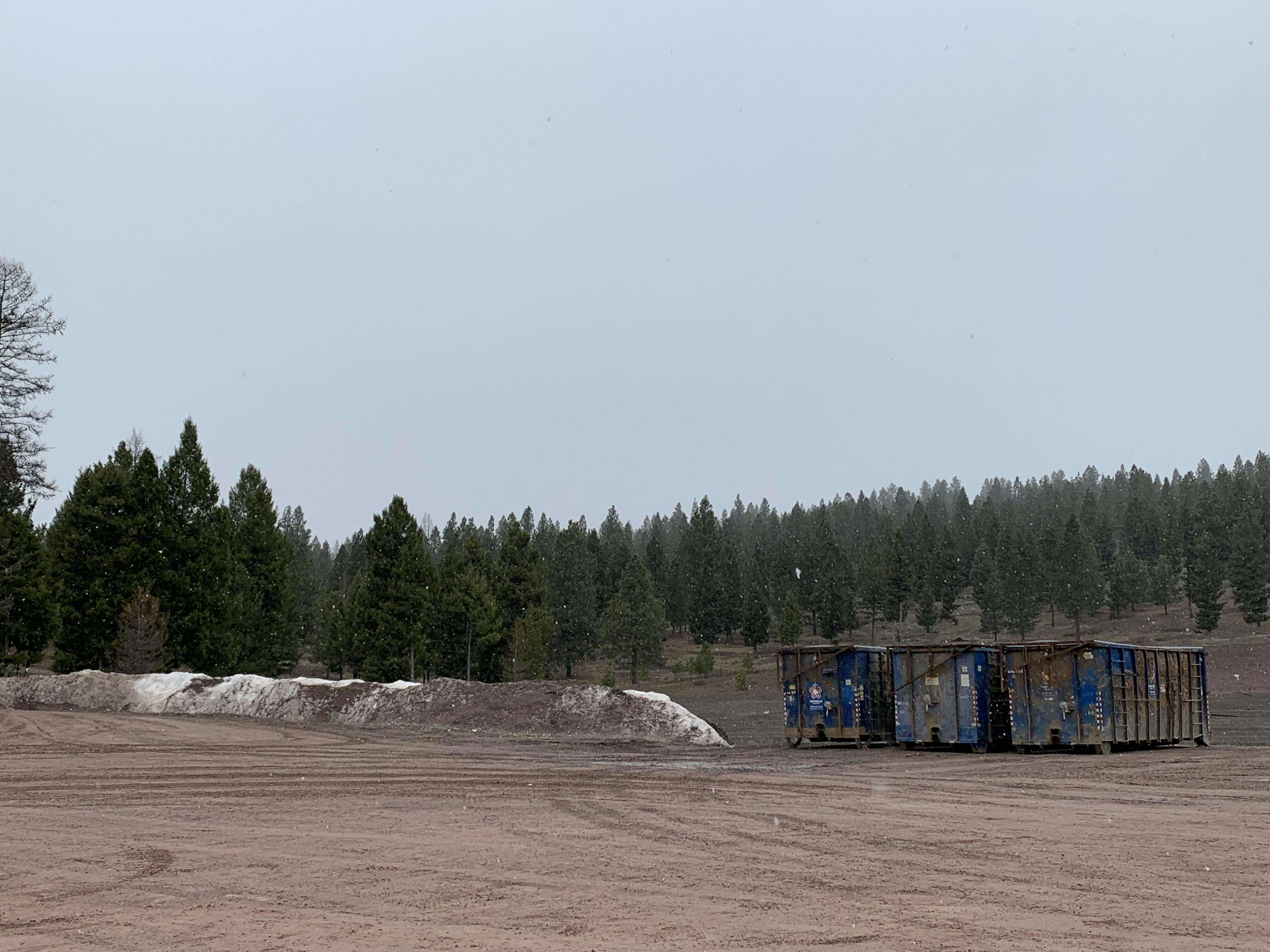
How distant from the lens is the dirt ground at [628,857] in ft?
25.1

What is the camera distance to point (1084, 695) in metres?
24.4

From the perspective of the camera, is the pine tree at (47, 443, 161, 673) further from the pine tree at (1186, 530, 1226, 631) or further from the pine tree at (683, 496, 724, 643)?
the pine tree at (1186, 530, 1226, 631)

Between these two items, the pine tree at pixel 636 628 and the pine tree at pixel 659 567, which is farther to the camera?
the pine tree at pixel 659 567

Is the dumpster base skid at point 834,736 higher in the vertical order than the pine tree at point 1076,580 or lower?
lower

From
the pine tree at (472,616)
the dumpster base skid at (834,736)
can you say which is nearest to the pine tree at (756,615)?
the pine tree at (472,616)

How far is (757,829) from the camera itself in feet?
41.2

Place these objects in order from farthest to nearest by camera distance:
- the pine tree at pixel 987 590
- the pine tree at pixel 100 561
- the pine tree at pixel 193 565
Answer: the pine tree at pixel 987 590, the pine tree at pixel 193 565, the pine tree at pixel 100 561

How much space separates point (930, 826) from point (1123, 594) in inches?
3986

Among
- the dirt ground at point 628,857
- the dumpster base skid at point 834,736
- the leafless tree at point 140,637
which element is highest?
the leafless tree at point 140,637

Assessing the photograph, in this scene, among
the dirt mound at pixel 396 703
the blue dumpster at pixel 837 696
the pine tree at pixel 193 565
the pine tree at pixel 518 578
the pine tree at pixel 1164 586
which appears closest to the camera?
the blue dumpster at pixel 837 696

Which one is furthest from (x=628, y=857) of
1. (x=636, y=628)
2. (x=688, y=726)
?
(x=636, y=628)

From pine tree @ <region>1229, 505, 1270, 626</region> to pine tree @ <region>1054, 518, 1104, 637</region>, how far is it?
11235 mm

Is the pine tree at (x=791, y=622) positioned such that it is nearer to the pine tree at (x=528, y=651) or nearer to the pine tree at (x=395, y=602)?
the pine tree at (x=528, y=651)

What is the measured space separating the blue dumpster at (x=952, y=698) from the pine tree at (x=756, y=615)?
2844 inches
